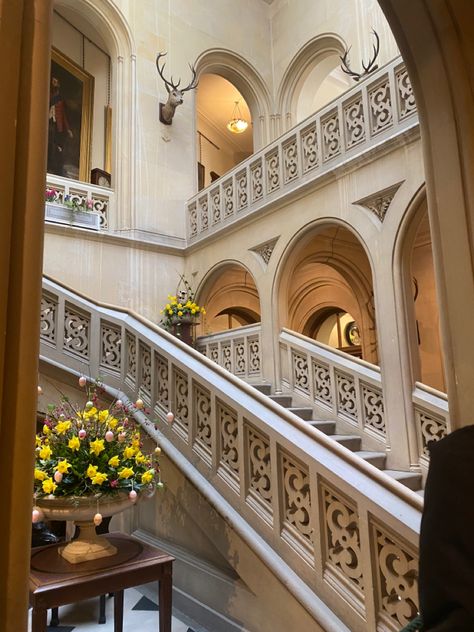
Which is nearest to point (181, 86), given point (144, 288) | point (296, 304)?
point (144, 288)

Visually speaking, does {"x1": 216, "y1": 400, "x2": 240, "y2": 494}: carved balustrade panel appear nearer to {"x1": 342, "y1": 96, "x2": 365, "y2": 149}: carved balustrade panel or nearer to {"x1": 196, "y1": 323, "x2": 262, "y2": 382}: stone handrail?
{"x1": 196, "y1": 323, "x2": 262, "y2": 382}: stone handrail

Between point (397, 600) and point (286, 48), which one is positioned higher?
point (286, 48)

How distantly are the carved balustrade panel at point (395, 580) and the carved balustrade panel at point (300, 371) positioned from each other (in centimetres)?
479

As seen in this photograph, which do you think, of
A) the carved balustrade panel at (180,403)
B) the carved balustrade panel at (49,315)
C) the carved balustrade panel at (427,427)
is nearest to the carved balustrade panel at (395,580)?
the carved balustrade panel at (180,403)

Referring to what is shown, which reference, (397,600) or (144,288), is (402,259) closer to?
(397,600)

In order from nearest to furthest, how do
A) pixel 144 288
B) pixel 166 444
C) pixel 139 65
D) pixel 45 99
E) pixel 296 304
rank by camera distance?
pixel 45 99
pixel 166 444
pixel 144 288
pixel 139 65
pixel 296 304

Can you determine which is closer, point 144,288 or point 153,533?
point 153,533

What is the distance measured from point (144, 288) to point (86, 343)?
4113 millimetres

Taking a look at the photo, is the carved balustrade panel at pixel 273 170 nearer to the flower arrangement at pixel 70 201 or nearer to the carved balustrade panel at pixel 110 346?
the flower arrangement at pixel 70 201

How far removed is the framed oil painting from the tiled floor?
9638mm

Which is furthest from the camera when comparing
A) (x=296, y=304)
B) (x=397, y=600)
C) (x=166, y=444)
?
(x=296, y=304)

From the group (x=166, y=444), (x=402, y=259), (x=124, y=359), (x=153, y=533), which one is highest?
(x=402, y=259)

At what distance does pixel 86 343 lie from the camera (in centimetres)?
665

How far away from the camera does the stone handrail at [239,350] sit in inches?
345
